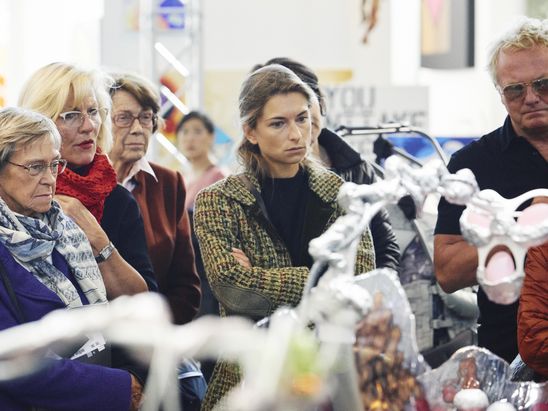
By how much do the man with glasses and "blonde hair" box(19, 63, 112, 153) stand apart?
980 mm

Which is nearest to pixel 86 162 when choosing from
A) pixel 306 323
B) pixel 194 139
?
pixel 306 323

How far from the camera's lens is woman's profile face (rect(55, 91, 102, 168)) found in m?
3.27

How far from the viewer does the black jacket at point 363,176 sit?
3.50 m

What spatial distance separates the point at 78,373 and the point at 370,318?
3.48 feet

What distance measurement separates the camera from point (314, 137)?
369cm

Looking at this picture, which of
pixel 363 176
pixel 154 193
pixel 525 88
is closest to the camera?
pixel 525 88

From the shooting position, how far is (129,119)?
12.8 ft

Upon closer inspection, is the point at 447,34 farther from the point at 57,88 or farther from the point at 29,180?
the point at 29,180

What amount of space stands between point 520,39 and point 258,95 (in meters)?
0.68

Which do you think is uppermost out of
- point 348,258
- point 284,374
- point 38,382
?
point 348,258

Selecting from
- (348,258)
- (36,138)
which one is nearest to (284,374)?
(348,258)

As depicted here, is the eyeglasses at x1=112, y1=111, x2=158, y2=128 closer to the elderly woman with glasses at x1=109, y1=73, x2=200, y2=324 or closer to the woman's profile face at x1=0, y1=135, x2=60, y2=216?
the elderly woman with glasses at x1=109, y1=73, x2=200, y2=324

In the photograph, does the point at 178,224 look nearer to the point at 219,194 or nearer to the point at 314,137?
the point at 314,137

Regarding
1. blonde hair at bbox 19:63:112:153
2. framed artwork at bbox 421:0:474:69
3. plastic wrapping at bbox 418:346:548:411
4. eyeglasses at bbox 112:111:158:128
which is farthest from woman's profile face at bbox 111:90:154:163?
framed artwork at bbox 421:0:474:69
